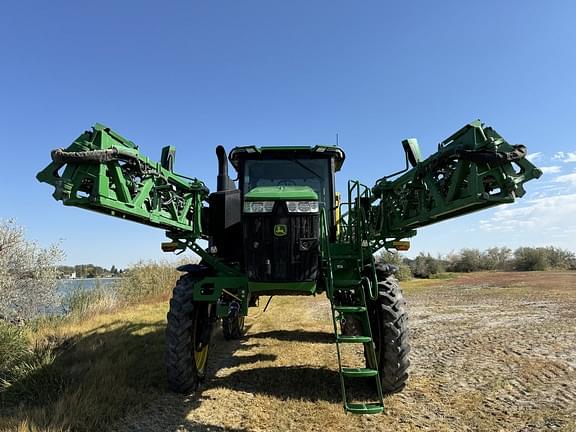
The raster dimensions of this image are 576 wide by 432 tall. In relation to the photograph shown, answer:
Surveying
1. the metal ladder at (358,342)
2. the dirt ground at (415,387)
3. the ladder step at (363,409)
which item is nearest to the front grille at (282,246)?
the metal ladder at (358,342)

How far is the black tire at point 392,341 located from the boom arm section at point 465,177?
958mm

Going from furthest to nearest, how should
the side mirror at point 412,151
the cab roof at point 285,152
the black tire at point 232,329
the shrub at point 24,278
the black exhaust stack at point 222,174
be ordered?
the shrub at point 24,278 < the black tire at point 232,329 < the black exhaust stack at point 222,174 < the cab roof at point 285,152 < the side mirror at point 412,151

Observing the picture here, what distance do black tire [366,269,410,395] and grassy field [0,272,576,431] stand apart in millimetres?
207

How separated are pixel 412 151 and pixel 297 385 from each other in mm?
3234

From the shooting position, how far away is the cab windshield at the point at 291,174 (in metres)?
5.75

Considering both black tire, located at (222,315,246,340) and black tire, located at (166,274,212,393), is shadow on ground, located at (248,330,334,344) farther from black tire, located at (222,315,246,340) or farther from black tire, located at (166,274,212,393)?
black tire, located at (166,274,212,393)

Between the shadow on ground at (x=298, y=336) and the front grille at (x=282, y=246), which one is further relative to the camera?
the shadow on ground at (x=298, y=336)

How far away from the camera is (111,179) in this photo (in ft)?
12.2

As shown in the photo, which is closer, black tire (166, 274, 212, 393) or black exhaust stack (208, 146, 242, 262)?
black tire (166, 274, 212, 393)

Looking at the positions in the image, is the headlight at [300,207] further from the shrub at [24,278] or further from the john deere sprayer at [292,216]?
the shrub at [24,278]

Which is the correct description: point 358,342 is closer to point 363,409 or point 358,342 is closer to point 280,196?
point 363,409

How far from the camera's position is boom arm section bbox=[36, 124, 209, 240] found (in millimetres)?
3428

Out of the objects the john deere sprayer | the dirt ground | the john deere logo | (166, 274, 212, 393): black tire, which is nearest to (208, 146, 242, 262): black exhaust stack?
the john deere sprayer

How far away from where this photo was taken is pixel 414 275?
3719 centimetres
